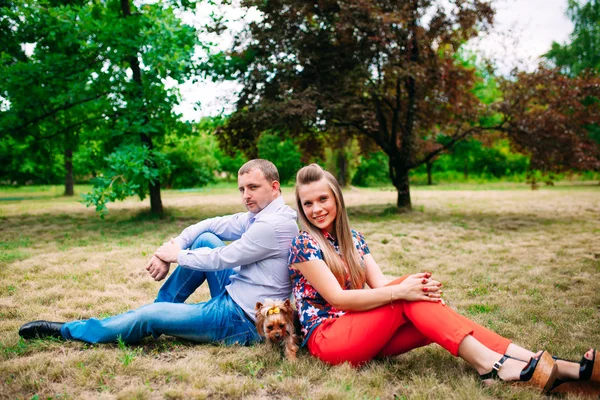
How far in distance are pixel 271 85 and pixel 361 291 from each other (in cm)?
991

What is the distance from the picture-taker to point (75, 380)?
2664 mm

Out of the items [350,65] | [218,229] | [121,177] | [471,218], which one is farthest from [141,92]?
[471,218]

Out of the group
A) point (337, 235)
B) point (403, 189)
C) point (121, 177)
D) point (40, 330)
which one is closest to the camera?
point (337, 235)

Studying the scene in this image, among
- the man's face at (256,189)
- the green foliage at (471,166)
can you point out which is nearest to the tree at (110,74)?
the man's face at (256,189)

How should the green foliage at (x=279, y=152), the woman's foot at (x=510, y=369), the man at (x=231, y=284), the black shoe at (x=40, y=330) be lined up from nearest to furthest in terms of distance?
the woman's foot at (x=510, y=369) → the man at (x=231, y=284) → the black shoe at (x=40, y=330) → the green foliage at (x=279, y=152)

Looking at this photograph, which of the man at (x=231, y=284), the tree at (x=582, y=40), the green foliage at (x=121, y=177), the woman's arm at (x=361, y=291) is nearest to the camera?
the woman's arm at (x=361, y=291)

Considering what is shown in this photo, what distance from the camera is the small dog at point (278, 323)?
285cm

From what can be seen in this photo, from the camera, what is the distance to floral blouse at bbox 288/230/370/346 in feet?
8.99

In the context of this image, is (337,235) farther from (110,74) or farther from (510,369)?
(110,74)

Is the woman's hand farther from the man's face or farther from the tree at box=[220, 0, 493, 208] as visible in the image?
the tree at box=[220, 0, 493, 208]

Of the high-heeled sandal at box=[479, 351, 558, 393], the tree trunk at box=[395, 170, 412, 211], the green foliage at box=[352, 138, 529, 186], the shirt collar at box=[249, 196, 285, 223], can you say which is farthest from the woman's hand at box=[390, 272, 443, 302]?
the green foliage at box=[352, 138, 529, 186]

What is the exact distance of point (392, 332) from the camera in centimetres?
265

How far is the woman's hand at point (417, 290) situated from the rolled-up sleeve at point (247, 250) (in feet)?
2.83

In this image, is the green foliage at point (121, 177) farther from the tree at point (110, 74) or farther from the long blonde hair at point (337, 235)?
the long blonde hair at point (337, 235)
